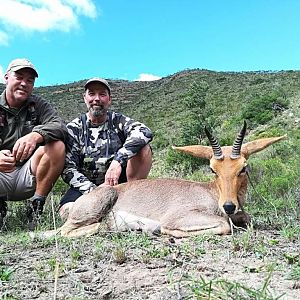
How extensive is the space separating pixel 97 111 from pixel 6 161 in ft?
5.96

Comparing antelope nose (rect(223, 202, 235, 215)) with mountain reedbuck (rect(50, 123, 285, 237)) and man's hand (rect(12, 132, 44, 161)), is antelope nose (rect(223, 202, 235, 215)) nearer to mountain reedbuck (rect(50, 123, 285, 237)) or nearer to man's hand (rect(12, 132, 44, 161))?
mountain reedbuck (rect(50, 123, 285, 237))

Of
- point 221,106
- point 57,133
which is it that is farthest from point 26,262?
→ point 221,106

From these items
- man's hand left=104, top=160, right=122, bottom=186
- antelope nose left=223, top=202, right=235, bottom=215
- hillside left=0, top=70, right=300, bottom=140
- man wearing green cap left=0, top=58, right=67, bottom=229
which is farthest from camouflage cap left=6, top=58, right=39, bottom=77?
hillside left=0, top=70, right=300, bottom=140

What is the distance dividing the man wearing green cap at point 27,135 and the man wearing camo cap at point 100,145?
0.40m

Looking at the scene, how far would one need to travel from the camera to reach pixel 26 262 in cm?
456

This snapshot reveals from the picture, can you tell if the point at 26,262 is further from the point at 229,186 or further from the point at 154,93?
the point at 154,93

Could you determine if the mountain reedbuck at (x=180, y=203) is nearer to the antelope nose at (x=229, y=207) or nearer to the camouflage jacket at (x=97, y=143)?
the antelope nose at (x=229, y=207)

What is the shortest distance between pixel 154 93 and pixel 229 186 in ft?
154

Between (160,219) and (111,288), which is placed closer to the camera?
(111,288)

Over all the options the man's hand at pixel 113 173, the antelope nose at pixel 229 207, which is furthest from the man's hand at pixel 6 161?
the antelope nose at pixel 229 207

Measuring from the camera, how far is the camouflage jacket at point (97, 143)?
7.78 m

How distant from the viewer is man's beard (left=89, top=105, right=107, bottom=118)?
26.6 feet

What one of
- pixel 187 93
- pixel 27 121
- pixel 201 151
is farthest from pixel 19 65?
pixel 187 93

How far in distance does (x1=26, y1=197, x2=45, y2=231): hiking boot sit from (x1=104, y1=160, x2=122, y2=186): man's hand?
1066 mm
